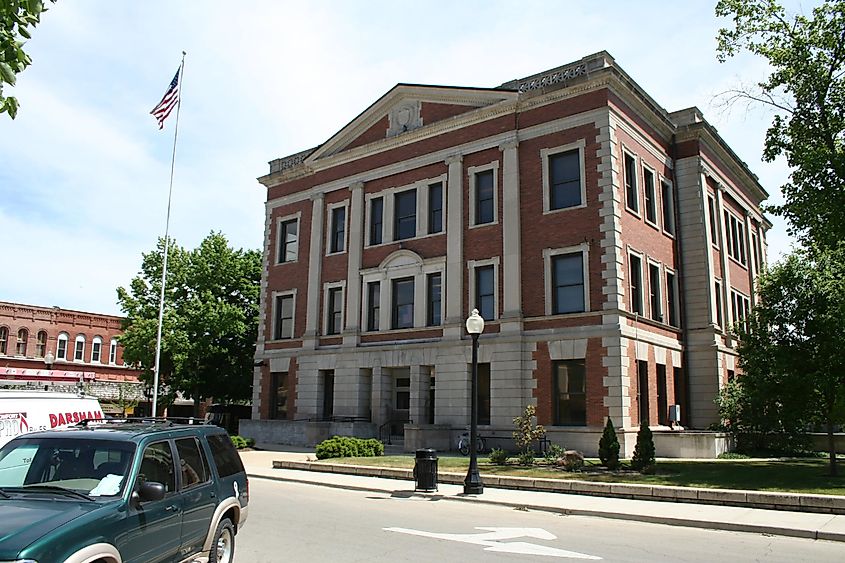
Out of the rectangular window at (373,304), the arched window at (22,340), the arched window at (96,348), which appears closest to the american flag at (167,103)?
the rectangular window at (373,304)

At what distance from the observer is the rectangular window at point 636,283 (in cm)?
2739

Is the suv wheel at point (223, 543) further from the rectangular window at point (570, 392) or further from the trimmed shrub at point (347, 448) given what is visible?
the rectangular window at point (570, 392)

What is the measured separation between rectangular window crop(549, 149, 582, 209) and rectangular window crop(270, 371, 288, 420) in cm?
1759

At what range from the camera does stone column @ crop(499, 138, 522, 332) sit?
91.9 feet

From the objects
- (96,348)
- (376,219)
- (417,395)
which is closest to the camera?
(417,395)

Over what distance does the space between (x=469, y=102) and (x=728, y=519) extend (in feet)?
73.1

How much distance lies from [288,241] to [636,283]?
19747 millimetres

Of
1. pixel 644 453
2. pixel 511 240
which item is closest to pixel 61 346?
pixel 511 240

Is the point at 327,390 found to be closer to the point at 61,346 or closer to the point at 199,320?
the point at 199,320

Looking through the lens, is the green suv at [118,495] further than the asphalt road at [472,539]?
No

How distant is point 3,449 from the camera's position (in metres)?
6.98

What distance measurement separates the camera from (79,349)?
62438mm

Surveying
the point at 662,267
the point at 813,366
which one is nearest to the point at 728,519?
the point at 813,366

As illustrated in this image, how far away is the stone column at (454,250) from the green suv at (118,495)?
2129 centimetres
